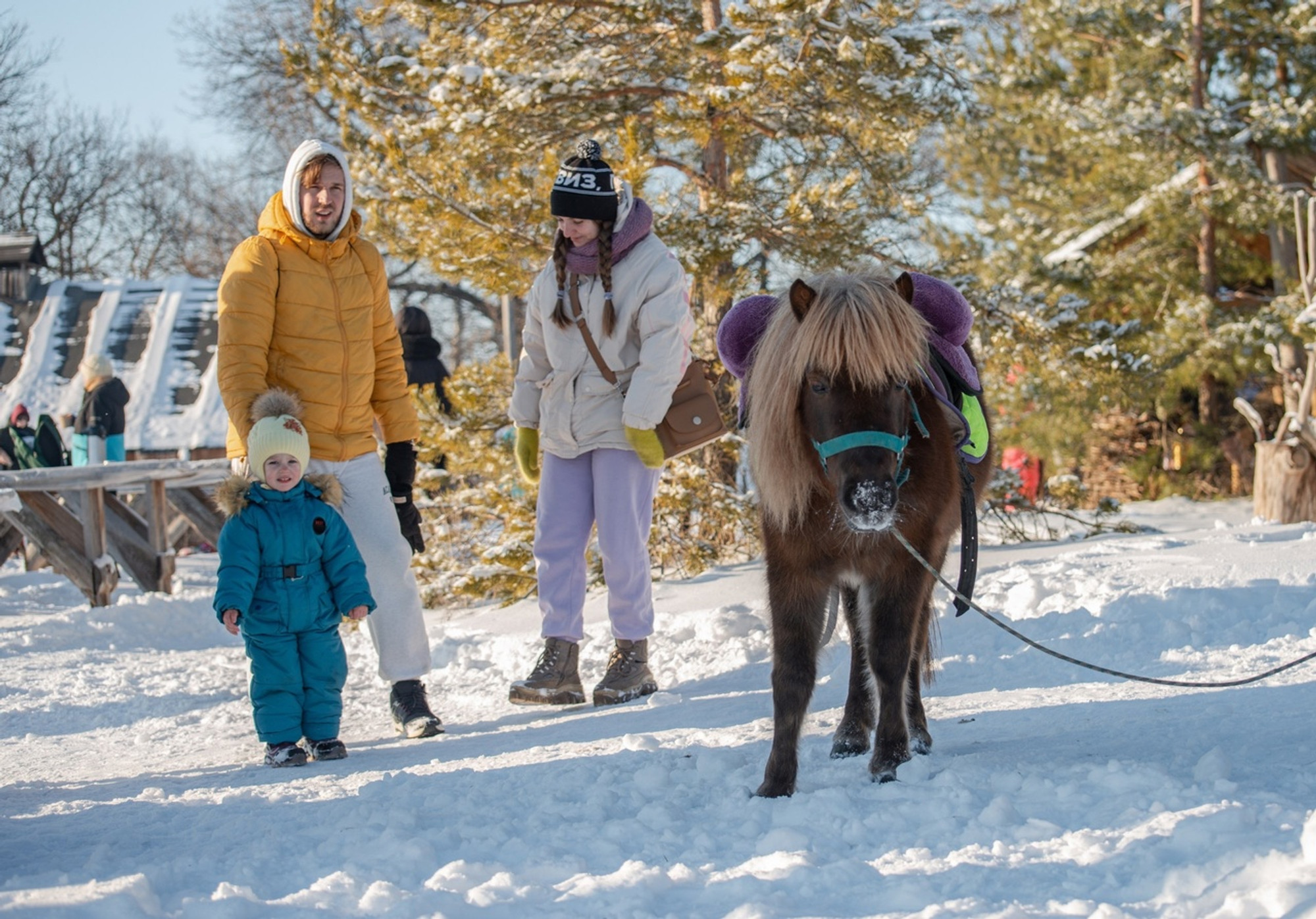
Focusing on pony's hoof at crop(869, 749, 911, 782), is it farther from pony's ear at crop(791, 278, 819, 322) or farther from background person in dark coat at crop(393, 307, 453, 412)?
background person in dark coat at crop(393, 307, 453, 412)

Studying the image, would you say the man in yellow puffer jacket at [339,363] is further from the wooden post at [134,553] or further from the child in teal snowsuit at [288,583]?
the wooden post at [134,553]

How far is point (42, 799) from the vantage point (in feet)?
12.8

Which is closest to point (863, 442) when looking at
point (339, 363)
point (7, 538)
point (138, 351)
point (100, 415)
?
point (339, 363)

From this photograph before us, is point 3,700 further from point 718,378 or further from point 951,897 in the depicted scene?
Result: point 951,897

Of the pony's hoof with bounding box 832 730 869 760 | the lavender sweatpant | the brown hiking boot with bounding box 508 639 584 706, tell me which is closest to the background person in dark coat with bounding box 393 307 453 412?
the lavender sweatpant

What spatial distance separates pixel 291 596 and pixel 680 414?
1.79 meters

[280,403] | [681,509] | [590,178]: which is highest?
[590,178]

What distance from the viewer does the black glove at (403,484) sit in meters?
5.05

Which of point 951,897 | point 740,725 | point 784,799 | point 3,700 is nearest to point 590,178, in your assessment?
point 740,725

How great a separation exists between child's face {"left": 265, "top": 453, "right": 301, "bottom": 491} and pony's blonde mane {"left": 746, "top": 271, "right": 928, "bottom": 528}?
180 centimetres

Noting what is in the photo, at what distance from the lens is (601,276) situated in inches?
199

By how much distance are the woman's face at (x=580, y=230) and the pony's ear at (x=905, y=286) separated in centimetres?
175

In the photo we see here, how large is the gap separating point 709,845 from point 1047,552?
5.66m

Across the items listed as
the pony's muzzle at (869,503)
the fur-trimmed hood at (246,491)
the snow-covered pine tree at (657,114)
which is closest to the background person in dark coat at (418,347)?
the snow-covered pine tree at (657,114)
